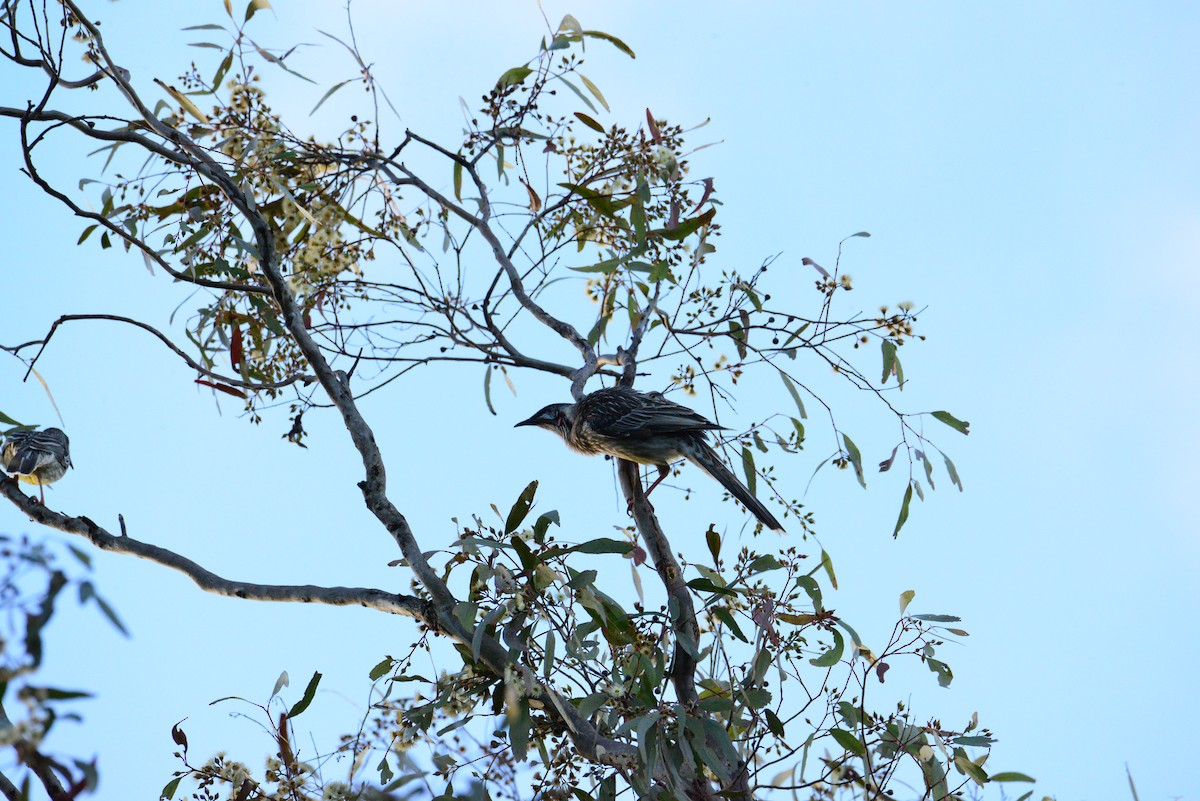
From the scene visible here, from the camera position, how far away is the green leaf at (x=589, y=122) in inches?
141

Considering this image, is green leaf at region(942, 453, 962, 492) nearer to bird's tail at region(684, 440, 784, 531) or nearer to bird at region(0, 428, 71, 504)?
bird's tail at region(684, 440, 784, 531)

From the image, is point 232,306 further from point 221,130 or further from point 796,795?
point 796,795

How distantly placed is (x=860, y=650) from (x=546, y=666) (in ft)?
3.24

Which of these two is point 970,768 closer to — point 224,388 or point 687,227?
point 687,227

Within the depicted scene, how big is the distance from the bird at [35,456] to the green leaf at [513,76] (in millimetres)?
1987

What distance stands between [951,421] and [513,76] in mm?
1822

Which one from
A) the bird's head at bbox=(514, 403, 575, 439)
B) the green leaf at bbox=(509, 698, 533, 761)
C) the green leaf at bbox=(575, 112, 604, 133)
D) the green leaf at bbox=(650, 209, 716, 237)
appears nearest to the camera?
the green leaf at bbox=(509, 698, 533, 761)

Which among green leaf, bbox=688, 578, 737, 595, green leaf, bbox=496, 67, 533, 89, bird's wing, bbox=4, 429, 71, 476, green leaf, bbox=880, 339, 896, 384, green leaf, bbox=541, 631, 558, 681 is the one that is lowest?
green leaf, bbox=541, 631, 558, 681

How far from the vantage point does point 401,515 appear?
2.95m

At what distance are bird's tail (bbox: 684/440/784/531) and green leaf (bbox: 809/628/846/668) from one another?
0.70m

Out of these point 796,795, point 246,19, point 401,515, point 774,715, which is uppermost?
point 246,19

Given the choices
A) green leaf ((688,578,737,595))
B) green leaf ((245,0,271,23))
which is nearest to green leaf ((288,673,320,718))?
green leaf ((688,578,737,595))

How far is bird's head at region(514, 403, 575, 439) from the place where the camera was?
4.65m

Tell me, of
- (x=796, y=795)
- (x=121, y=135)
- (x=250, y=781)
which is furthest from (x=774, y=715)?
(x=121, y=135)
